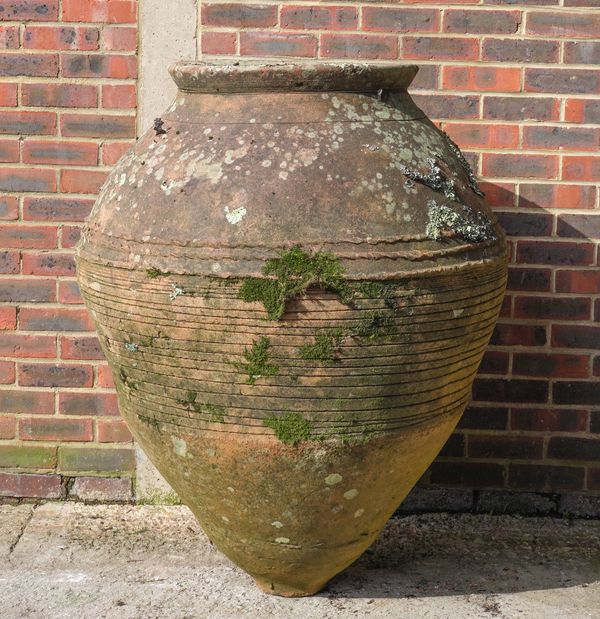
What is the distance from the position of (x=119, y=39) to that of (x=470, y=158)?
126cm

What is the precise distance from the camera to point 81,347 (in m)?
3.63

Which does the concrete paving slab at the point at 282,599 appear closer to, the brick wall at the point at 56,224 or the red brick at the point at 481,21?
the brick wall at the point at 56,224

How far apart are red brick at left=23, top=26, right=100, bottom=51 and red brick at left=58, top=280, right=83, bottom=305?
81 cm

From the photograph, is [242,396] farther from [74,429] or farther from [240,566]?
[74,429]

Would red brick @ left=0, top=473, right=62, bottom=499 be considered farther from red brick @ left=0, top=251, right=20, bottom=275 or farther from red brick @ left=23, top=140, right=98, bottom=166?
red brick @ left=23, top=140, right=98, bottom=166

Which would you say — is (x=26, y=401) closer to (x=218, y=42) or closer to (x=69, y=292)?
(x=69, y=292)

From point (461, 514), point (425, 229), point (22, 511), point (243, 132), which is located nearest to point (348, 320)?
point (425, 229)

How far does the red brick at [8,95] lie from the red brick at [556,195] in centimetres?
176

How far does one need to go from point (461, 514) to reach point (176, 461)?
1337mm

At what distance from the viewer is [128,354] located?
266 centimetres

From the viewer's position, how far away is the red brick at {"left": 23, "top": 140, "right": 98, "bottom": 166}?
11.5 feet

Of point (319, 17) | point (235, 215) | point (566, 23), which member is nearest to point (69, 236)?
point (319, 17)

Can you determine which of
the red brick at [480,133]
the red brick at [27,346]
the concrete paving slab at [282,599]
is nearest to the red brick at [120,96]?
the red brick at [27,346]

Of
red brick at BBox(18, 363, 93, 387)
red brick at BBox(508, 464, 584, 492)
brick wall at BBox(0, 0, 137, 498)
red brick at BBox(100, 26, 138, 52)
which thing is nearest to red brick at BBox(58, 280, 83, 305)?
brick wall at BBox(0, 0, 137, 498)
